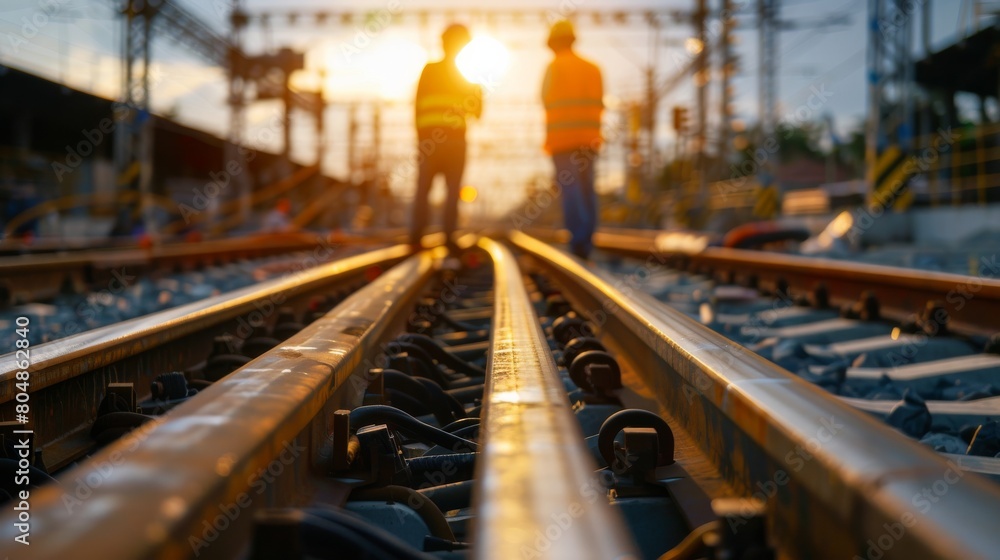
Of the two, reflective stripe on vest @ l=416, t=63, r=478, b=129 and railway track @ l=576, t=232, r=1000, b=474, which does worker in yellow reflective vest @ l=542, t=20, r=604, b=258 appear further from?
railway track @ l=576, t=232, r=1000, b=474

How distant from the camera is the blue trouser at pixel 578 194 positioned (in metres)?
7.85

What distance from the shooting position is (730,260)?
7719mm

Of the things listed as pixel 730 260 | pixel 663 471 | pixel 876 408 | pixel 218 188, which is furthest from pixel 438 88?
pixel 218 188

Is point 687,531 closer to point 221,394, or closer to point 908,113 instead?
point 221,394

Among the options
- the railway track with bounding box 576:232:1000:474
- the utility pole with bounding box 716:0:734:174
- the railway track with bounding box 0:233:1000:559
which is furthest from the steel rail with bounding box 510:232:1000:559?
the utility pole with bounding box 716:0:734:174

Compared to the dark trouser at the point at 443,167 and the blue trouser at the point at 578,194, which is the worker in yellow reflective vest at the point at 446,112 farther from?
the blue trouser at the point at 578,194

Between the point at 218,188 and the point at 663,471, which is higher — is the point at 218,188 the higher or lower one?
the higher one

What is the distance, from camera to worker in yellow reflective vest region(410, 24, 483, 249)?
8094 mm

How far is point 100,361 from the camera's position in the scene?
7.50 feet

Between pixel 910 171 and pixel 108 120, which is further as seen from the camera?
pixel 108 120

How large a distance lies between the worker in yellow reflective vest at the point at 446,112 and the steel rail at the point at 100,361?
15.3 ft

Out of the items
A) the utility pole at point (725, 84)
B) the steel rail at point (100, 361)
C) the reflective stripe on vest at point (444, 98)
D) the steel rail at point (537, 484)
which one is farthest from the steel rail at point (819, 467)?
the utility pole at point (725, 84)

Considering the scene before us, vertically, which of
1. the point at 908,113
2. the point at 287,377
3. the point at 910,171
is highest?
the point at 908,113

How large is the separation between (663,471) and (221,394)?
35.4 inches
